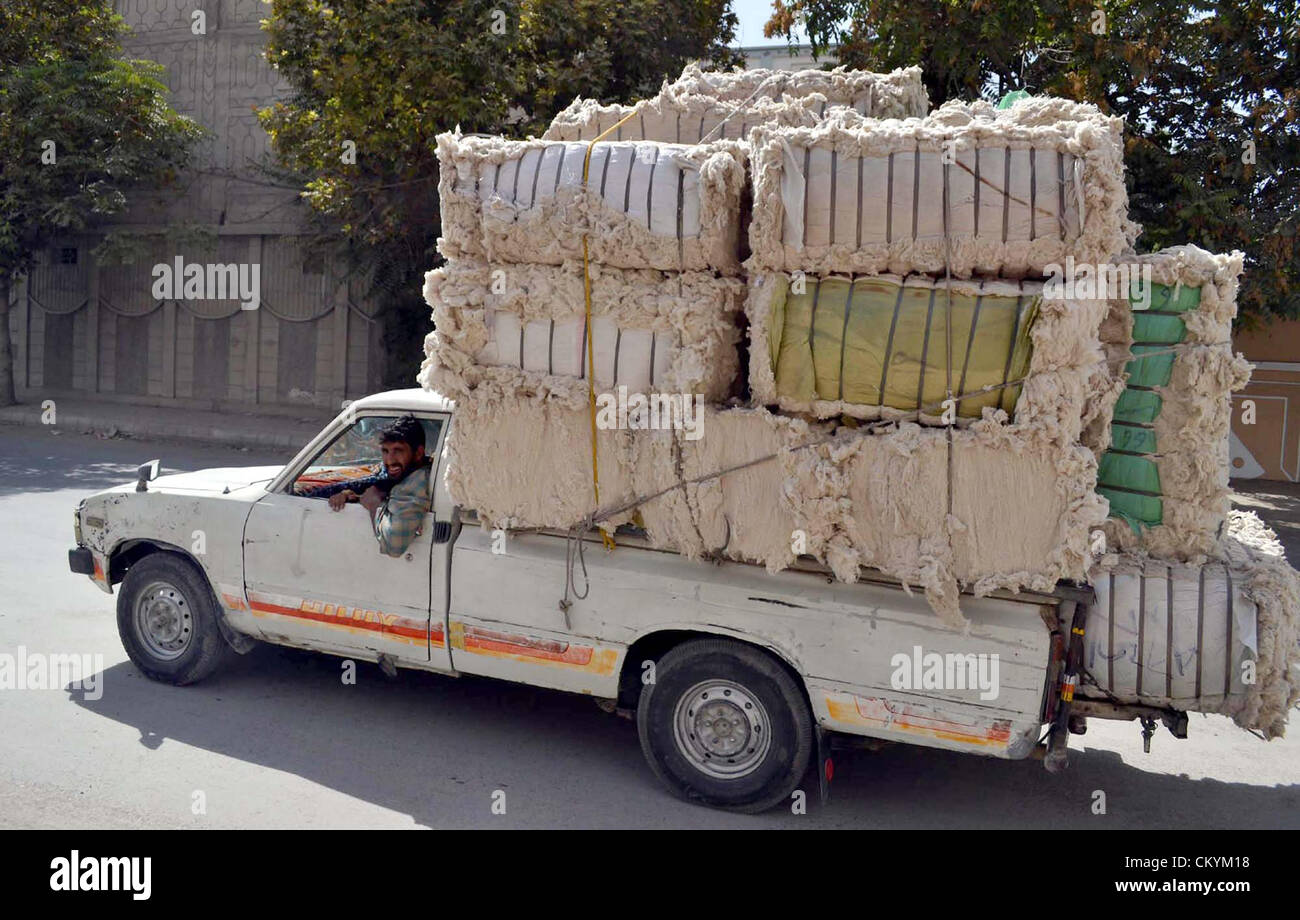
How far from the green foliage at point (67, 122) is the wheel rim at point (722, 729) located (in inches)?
634

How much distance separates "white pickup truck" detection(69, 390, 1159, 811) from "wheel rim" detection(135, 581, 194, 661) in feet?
0.03

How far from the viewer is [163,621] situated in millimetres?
5926

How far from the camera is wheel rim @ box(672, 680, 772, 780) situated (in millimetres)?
4672

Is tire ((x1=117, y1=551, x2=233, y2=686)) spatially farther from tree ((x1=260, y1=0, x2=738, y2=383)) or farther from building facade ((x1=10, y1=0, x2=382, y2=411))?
building facade ((x1=10, y1=0, x2=382, y2=411))

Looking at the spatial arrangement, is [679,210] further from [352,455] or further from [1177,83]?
[1177,83]

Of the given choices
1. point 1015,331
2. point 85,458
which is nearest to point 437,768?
point 1015,331

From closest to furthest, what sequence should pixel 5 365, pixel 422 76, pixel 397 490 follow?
1. pixel 397 490
2. pixel 422 76
3. pixel 5 365

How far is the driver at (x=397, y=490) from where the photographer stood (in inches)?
202

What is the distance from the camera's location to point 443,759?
514cm

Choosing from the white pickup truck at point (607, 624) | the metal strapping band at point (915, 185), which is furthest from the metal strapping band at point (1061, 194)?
the white pickup truck at point (607, 624)

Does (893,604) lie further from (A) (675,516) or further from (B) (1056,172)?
(B) (1056,172)

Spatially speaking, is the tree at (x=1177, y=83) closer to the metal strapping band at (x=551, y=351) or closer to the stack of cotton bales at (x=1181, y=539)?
the stack of cotton bales at (x=1181, y=539)

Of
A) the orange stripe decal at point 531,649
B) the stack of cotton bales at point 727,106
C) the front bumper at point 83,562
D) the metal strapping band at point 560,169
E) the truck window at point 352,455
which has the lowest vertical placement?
the orange stripe decal at point 531,649

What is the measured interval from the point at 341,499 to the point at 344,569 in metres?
0.32
